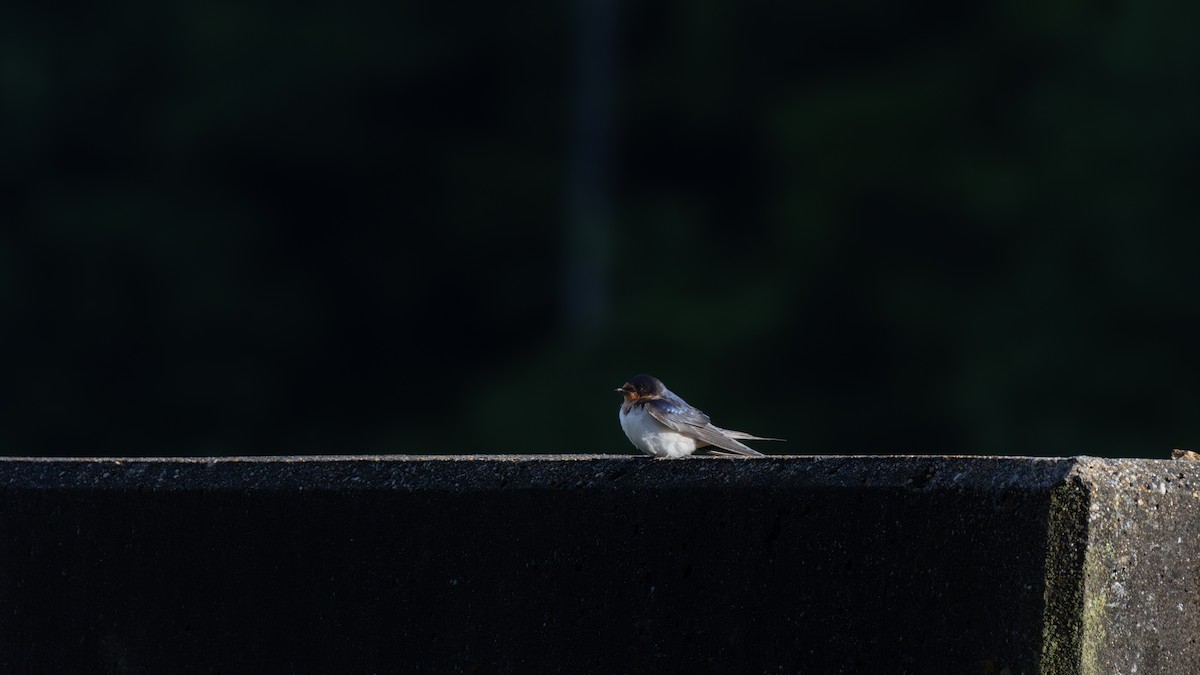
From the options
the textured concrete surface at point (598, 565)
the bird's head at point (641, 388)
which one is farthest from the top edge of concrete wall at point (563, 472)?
the bird's head at point (641, 388)

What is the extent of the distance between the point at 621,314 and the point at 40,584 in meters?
20.9

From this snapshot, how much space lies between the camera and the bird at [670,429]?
16.1 feet

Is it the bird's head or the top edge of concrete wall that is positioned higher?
the top edge of concrete wall

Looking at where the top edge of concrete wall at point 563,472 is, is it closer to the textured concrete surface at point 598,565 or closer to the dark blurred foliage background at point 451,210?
the textured concrete surface at point 598,565

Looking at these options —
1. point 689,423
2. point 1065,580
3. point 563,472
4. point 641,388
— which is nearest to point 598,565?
point 563,472

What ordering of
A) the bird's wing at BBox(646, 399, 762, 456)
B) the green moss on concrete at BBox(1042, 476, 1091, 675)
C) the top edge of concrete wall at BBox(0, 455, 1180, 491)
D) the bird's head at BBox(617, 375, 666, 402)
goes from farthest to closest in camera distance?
the bird's head at BBox(617, 375, 666, 402), the bird's wing at BBox(646, 399, 762, 456), the top edge of concrete wall at BBox(0, 455, 1180, 491), the green moss on concrete at BBox(1042, 476, 1091, 675)

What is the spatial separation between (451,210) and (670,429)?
2308 centimetres

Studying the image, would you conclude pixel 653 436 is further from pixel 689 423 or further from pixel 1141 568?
pixel 1141 568

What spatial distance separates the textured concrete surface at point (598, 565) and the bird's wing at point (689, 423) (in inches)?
68.2

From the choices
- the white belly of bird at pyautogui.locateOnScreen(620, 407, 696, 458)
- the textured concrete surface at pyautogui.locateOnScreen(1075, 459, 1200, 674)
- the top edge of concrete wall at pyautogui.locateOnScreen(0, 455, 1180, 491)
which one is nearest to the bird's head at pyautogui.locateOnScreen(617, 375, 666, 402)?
the white belly of bird at pyautogui.locateOnScreen(620, 407, 696, 458)

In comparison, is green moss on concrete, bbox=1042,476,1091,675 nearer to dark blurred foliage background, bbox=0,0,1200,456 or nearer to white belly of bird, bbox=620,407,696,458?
white belly of bird, bbox=620,407,696,458

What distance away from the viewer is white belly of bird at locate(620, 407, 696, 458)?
4.96m

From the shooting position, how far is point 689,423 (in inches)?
196

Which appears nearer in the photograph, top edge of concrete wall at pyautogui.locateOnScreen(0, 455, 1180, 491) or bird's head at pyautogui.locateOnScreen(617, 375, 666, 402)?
top edge of concrete wall at pyautogui.locateOnScreen(0, 455, 1180, 491)
